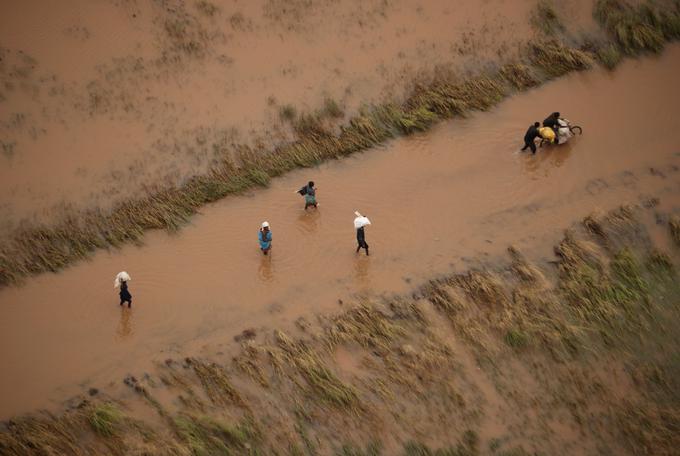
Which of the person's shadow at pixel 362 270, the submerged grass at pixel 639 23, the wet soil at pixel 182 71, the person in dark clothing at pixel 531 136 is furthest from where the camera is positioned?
the submerged grass at pixel 639 23

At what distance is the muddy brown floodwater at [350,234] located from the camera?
13.9 meters

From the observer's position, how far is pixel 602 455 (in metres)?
12.9

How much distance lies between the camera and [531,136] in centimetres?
1678

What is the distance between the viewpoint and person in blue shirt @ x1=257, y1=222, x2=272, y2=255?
48.0 feet

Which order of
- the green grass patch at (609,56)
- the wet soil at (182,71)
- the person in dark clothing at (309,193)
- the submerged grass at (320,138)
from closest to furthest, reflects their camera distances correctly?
the submerged grass at (320,138) → the person in dark clothing at (309,193) → the wet soil at (182,71) → the green grass patch at (609,56)

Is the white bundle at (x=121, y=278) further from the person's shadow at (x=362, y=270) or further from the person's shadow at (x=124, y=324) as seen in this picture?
the person's shadow at (x=362, y=270)

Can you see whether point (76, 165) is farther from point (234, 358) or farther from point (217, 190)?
point (234, 358)

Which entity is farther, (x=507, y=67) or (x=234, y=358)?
(x=507, y=67)

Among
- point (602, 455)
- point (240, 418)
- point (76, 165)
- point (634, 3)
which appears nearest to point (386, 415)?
point (240, 418)

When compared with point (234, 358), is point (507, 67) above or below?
above

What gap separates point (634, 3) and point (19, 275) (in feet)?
56.9

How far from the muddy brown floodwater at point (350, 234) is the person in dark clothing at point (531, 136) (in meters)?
→ 0.33

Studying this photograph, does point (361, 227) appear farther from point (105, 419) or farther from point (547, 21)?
point (547, 21)

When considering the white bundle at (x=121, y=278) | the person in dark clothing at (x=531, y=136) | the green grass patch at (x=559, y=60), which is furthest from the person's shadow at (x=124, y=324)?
the green grass patch at (x=559, y=60)
